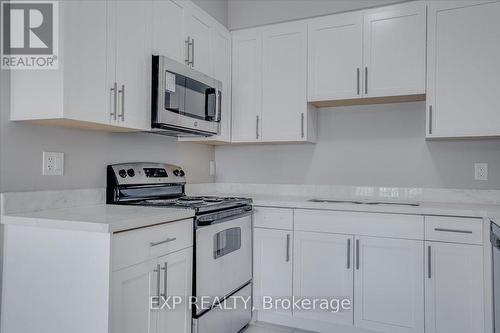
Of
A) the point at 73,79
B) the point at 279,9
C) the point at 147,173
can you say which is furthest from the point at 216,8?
the point at 73,79

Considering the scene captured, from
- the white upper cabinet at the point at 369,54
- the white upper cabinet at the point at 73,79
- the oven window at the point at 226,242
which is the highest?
the white upper cabinet at the point at 369,54

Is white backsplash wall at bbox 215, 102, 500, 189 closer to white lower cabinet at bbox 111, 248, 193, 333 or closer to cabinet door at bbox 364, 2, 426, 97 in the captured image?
cabinet door at bbox 364, 2, 426, 97

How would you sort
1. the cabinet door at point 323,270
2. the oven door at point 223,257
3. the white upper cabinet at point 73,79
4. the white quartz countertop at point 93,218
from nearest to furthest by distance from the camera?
the white quartz countertop at point 93,218, the white upper cabinet at point 73,79, the oven door at point 223,257, the cabinet door at point 323,270

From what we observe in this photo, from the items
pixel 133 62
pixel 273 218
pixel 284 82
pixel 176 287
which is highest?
pixel 284 82

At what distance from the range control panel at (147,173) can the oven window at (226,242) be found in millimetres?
602

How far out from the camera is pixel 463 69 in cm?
227

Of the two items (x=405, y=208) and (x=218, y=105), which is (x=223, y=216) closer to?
(x=218, y=105)

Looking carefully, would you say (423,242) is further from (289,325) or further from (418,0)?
(418,0)

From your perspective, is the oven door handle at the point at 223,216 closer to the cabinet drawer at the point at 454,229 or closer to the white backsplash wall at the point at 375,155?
the white backsplash wall at the point at 375,155

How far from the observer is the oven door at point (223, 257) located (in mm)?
1941

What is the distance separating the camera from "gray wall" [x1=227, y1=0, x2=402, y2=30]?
9.10ft

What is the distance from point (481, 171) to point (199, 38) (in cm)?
214

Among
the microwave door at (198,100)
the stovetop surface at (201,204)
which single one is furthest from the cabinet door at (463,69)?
the microwave door at (198,100)

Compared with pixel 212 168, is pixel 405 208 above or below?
below
